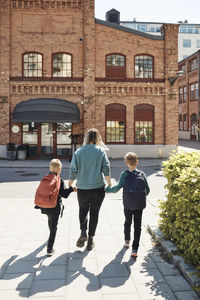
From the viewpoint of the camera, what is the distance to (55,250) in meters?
5.42

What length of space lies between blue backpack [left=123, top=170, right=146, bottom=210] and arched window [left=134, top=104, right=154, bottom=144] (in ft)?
56.2

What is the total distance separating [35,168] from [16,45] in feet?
28.9

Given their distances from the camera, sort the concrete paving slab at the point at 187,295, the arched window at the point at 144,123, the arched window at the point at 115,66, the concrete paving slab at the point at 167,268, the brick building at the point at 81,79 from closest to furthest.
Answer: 1. the concrete paving slab at the point at 187,295
2. the concrete paving slab at the point at 167,268
3. the brick building at the point at 81,79
4. the arched window at the point at 115,66
5. the arched window at the point at 144,123

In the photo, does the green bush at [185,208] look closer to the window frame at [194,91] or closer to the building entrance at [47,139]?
the building entrance at [47,139]

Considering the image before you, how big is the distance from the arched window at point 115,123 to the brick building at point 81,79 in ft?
0.22

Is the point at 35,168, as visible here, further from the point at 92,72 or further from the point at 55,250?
the point at 55,250

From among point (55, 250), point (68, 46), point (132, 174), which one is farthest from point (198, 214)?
point (68, 46)

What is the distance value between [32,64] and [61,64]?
1899 mm

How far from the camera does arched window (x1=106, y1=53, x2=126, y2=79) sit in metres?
21.8

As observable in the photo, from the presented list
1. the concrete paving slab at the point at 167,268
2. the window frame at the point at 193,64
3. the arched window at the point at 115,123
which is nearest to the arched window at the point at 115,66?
the arched window at the point at 115,123

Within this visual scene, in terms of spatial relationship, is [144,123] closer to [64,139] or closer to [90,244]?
[64,139]

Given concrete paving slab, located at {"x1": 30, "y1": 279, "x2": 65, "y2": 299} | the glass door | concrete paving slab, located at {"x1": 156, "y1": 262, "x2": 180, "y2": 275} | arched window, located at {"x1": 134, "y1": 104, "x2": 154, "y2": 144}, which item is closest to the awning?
the glass door

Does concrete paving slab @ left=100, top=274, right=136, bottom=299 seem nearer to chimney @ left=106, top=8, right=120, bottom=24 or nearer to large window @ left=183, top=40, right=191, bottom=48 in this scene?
chimney @ left=106, top=8, right=120, bottom=24

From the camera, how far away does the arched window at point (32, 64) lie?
21484 millimetres
